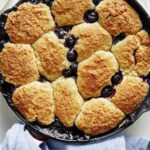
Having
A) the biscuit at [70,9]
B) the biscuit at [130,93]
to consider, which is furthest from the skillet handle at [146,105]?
the biscuit at [70,9]

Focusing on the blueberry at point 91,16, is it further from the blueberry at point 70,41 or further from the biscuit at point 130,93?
the biscuit at point 130,93

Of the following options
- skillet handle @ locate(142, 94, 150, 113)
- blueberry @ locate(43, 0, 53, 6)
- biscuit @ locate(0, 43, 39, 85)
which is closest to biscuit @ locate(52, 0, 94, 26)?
blueberry @ locate(43, 0, 53, 6)

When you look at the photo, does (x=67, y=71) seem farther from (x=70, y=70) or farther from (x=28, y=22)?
(x=28, y=22)

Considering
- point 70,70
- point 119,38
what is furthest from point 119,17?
point 70,70

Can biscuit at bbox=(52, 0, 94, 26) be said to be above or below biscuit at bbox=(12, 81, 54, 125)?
above

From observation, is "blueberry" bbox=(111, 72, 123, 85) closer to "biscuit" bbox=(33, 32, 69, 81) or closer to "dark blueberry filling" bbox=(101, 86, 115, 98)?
"dark blueberry filling" bbox=(101, 86, 115, 98)

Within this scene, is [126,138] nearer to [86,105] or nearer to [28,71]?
[86,105]
